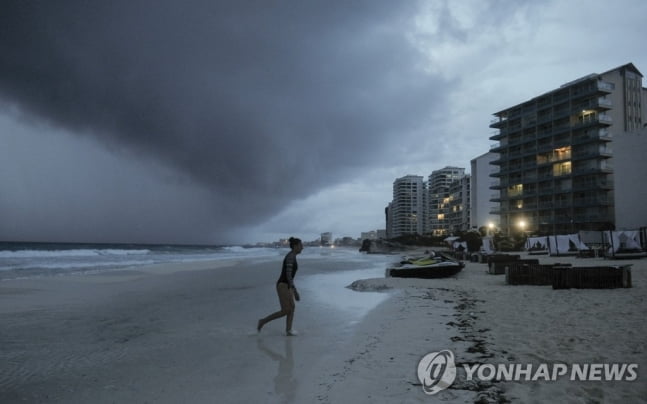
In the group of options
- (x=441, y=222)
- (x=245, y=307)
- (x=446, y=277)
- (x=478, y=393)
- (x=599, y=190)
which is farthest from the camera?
(x=441, y=222)

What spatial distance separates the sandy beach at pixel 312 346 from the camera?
15.6ft

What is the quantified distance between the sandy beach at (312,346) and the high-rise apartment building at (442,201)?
138 m

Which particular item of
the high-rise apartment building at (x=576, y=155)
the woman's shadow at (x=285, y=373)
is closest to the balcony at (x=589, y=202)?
the high-rise apartment building at (x=576, y=155)

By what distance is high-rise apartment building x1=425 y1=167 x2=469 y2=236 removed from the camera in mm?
146825

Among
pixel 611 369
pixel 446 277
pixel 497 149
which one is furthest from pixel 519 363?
pixel 497 149

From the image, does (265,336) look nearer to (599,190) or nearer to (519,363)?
(519,363)

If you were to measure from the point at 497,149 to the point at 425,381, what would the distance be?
87174 mm

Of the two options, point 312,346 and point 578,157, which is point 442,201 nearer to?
point 578,157

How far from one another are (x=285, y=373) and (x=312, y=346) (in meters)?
1.55

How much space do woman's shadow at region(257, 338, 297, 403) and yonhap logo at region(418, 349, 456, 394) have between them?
179 centimetres

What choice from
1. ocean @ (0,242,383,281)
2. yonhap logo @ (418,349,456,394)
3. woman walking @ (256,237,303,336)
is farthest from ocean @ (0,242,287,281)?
yonhap logo @ (418,349,456,394)

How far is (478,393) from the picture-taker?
14.8ft

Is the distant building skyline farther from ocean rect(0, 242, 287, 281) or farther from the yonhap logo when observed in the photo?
the yonhap logo

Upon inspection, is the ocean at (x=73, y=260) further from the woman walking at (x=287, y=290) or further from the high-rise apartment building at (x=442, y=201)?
the high-rise apartment building at (x=442, y=201)
